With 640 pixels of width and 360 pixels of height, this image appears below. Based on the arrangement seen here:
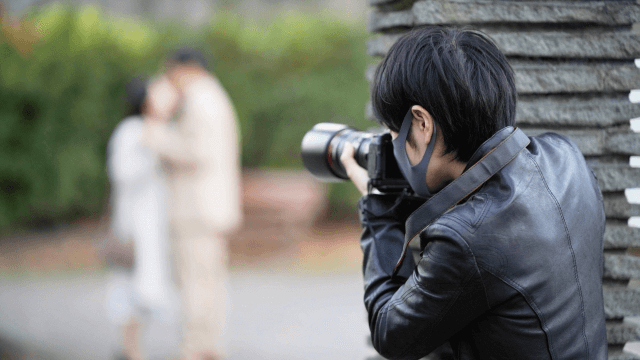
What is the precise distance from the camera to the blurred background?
6258mm

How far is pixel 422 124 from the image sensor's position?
156 cm

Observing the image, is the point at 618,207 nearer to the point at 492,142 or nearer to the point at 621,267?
the point at 621,267

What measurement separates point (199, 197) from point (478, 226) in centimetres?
371

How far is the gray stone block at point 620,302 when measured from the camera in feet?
6.93

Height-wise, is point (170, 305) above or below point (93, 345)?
above

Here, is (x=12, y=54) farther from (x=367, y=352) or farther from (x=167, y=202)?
(x=367, y=352)

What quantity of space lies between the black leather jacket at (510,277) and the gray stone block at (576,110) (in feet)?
1.64

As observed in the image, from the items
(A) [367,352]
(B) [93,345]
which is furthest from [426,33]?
(B) [93,345]

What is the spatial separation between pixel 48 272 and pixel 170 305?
3.43m

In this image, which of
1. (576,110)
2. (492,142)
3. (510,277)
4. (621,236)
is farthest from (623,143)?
(510,277)

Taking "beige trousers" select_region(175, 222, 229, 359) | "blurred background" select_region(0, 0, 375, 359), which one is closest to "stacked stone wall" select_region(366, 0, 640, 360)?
"beige trousers" select_region(175, 222, 229, 359)

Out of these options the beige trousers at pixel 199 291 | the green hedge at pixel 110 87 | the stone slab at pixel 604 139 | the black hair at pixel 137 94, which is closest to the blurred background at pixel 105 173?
the green hedge at pixel 110 87

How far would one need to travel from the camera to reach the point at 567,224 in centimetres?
148

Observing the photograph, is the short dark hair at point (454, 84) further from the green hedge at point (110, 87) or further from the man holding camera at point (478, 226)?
the green hedge at point (110, 87)
